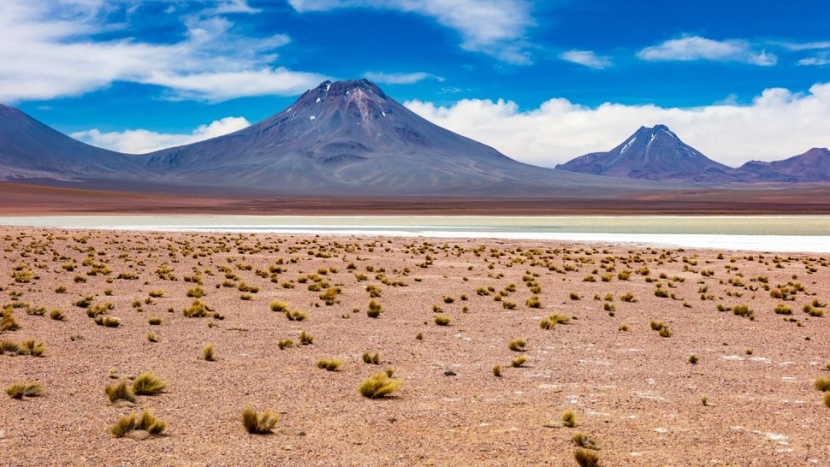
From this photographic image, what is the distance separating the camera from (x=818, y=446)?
7.27 meters

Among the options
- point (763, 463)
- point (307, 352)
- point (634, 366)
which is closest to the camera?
point (763, 463)

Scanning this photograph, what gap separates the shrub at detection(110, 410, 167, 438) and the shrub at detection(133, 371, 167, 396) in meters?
1.38

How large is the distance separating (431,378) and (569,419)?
2.77 meters

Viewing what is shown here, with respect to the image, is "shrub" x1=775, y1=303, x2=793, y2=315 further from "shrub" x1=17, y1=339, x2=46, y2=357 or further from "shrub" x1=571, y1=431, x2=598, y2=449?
"shrub" x1=17, y1=339, x2=46, y2=357

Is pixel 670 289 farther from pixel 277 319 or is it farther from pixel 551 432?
pixel 551 432

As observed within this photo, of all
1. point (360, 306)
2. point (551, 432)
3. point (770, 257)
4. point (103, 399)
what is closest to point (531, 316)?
point (360, 306)

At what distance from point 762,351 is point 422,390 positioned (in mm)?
6341

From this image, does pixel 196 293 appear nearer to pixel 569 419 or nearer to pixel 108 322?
pixel 108 322

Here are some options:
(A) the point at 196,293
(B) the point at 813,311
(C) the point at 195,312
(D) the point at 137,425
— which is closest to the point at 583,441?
(D) the point at 137,425

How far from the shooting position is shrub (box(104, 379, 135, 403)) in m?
8.73

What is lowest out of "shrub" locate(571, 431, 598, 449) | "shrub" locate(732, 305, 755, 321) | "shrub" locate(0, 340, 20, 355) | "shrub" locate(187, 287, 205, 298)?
"shrub" locate(187, 287, 205, 298)

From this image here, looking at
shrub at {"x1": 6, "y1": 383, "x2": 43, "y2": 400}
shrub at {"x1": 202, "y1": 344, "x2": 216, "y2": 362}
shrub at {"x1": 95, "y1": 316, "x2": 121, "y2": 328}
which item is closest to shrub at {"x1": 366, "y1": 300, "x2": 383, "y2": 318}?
shrub at {"x1": 95, "y1": 316, "x2": 121, "y2": 328}

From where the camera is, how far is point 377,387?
9.31 metres

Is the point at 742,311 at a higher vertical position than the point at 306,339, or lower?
higher
